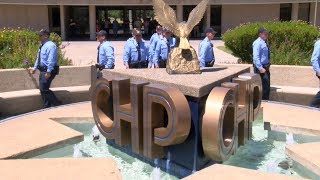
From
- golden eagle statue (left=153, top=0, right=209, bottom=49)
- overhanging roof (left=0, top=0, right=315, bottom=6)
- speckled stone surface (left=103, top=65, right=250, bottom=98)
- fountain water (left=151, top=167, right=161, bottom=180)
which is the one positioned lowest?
fountain water (left=151, top=167, right=161, bottom=180)

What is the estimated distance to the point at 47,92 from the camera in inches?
342

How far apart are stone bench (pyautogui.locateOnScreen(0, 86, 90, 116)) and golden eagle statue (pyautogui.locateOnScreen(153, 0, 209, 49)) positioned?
13.7ft

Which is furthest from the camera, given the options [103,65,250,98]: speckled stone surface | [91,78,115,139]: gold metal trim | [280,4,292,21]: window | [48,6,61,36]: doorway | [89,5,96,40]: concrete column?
[280,4,292,21]: window

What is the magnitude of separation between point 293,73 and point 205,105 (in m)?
5.43

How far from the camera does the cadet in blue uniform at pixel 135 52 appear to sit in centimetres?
905

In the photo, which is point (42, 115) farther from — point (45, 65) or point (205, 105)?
point (205, 105)

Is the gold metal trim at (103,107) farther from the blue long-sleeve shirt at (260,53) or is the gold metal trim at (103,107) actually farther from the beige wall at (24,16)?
the beige wall at (24,16)

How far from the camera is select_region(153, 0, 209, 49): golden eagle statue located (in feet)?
19.2

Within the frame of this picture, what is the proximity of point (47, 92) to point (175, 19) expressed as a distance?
394 centimetres

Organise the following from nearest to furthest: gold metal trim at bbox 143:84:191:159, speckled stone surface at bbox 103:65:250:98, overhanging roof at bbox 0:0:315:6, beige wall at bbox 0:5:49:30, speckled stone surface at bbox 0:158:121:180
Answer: speckled stone surface at bbox 0:158:121:180, gold metal trim at bbox 143:84:191:159, speckled stone surface at bbox 103:65:250:98, overhanging roof at bbox 0:0:315:6, beige wall at bbox 0:5:49:30

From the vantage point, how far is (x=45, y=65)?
27.6ft

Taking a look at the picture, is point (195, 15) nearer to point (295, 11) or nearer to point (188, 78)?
point (188, 78)

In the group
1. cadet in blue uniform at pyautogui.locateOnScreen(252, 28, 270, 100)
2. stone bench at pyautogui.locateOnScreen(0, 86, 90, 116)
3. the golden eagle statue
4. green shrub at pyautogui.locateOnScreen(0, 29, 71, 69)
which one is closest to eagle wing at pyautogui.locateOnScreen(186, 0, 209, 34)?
the golden eagle statue

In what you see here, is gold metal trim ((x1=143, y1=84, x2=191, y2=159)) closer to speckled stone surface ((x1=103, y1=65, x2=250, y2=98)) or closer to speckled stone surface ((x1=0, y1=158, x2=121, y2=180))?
speckled stone surface ((x1=103, y1=65, x2=250, y2=98))
